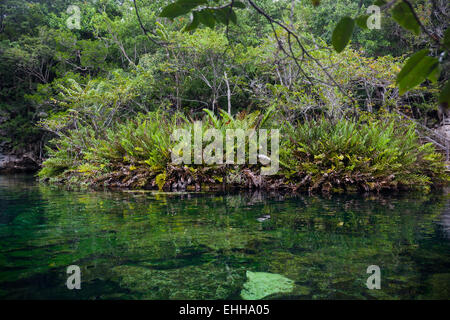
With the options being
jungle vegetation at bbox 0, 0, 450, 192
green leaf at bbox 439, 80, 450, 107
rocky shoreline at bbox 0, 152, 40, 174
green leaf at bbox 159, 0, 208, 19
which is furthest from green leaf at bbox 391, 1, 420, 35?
rocky shoreline at bbox 0, 152, 40, 174

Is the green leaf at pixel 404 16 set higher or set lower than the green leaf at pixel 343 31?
higher

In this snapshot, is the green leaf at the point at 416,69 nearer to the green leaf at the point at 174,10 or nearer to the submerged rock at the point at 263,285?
the green leaf at the point at 174,10

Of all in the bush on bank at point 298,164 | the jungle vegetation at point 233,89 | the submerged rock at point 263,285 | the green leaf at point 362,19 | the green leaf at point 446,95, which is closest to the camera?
the green leaf at point 446,95

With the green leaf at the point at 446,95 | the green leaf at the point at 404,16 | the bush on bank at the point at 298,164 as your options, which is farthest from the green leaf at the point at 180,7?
the bush on bank at the point at 298,164

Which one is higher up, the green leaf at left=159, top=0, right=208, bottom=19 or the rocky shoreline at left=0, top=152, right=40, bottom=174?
the green leaf at left=159, top=0, right=208, bottom=19

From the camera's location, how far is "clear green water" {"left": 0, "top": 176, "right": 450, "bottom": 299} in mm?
1438

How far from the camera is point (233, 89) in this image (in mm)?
12680

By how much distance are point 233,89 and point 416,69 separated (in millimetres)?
12300

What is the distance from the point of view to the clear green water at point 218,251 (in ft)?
4.72

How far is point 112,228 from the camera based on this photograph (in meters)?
2.69

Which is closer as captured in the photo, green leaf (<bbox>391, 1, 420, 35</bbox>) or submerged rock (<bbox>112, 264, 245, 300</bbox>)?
green leaf (<bbox>391, 1, 420, 35</bbox>)

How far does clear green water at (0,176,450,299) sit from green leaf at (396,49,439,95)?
1.01 meters

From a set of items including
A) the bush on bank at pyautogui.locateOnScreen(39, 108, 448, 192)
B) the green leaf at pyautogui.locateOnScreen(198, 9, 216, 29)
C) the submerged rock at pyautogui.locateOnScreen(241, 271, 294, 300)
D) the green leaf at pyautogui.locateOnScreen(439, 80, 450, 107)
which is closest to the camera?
the green leaf at pyautogui.locateOnScreen(439, 80, 450, 107)

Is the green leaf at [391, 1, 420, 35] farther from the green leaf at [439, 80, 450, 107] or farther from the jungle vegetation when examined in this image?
the green leaf at [439, 80, 450, 107]
